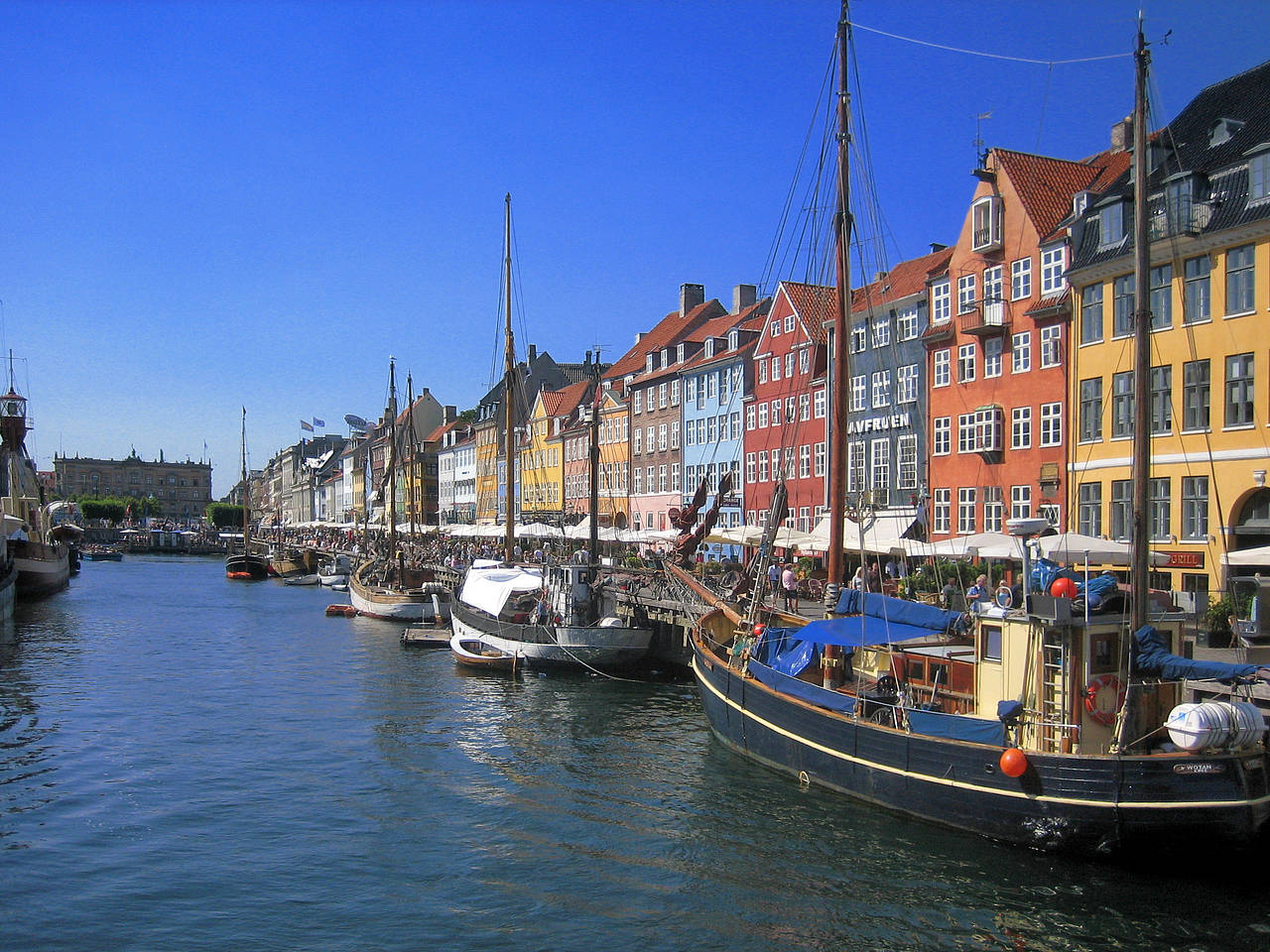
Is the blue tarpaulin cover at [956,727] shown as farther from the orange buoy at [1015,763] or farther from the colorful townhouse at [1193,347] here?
the colorful townhouse at [1193,347]

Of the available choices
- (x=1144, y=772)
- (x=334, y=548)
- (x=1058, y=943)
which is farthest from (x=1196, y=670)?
(x=334, y=548)

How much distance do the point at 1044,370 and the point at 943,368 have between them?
248 inches

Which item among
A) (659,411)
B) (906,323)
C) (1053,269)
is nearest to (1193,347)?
(1053,269)

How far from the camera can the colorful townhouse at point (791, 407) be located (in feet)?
183

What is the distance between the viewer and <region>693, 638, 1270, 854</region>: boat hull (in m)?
15.7

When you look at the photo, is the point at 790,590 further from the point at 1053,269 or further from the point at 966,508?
the point at 1053,269

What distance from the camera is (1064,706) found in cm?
1759

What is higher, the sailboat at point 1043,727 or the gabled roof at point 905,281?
the gabled roof at point 905,281

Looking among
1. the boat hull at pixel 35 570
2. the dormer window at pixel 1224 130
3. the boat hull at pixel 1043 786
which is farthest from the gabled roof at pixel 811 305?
the boat hull at pixel 35 570

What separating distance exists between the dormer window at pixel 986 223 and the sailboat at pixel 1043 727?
2543 cm

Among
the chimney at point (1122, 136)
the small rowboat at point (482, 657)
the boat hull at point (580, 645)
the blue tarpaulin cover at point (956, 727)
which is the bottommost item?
the small rowboat at point (482, 657)

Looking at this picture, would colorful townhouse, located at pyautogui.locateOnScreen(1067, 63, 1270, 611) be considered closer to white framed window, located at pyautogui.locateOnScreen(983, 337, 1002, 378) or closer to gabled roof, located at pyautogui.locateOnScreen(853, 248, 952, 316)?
white framed window, located at pyautogui.locateOnScreen(983, 337, 1002, 378)

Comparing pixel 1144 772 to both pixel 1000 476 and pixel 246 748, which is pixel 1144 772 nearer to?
pixel 246 748

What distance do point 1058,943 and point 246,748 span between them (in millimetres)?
19062
